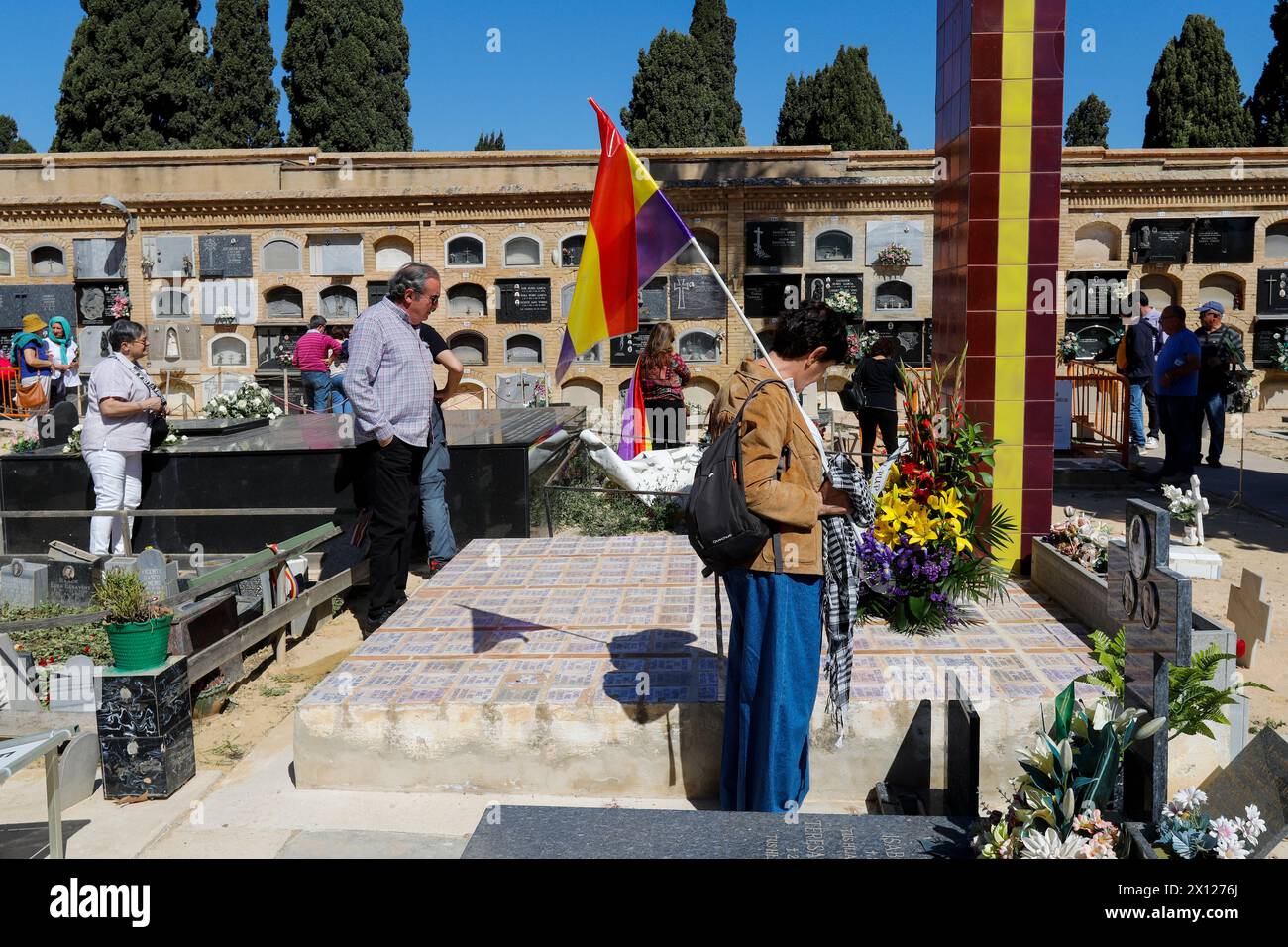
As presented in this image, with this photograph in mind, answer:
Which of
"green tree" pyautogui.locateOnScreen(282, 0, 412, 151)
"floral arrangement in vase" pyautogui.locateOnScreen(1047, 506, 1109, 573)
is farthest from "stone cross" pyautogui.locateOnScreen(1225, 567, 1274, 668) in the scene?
"green tree" pyautogui.locateOnScreen(282, 0, 412, 151)

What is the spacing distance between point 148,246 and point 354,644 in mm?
14918

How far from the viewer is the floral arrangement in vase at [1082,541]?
4.70 m

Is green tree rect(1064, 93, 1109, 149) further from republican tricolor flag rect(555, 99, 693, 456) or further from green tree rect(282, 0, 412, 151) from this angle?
republican tricolor flag rect(555, 99, 693, 456)

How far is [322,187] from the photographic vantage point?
698 inches

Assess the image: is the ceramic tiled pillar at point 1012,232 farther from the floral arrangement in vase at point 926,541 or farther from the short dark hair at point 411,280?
the short dark hair at point 411,280

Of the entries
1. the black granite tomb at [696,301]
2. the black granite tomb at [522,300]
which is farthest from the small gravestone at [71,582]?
the black granite tomb at [696,301]

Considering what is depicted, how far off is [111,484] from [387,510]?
7.82 feet

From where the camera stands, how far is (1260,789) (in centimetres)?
221

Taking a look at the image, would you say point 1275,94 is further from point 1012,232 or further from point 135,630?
point 135,630

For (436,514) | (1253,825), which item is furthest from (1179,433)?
(1253,825)

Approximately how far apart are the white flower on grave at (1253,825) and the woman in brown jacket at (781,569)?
1.07 m

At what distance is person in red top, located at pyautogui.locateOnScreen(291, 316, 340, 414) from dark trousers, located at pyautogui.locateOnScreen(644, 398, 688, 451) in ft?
14.1

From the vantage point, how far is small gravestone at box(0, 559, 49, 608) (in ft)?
19.3
